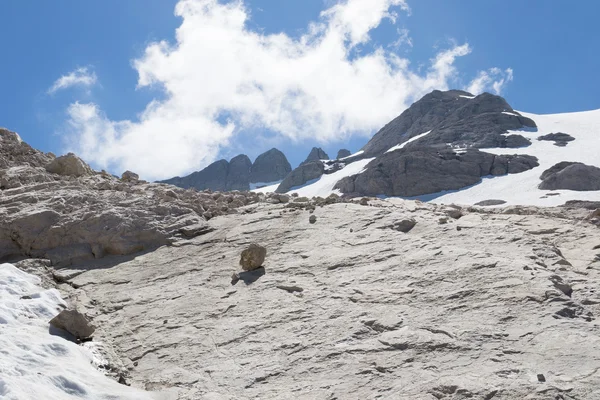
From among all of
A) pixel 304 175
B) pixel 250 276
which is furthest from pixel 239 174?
pixel 250 276

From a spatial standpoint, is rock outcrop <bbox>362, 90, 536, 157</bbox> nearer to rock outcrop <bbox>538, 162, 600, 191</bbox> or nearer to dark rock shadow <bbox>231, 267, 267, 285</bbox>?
rock outcrop <bbox>538, 162, 600, 191</bbox>

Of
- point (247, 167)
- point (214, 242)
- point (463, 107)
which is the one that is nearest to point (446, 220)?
point (214, 242)

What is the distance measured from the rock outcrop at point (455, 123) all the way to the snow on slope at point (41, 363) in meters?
110

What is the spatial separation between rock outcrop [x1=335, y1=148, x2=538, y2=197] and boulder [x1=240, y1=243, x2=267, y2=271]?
3386 inches

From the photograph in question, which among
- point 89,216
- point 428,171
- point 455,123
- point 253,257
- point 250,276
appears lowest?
point 250,276

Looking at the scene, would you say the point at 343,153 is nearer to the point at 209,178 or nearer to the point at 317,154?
the point at 317,154

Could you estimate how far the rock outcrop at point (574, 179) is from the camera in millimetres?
73312

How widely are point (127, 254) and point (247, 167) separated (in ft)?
611

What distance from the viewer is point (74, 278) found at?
36.3 ft

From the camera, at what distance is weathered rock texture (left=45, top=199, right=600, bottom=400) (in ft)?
20.6

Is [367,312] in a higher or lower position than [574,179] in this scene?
lower

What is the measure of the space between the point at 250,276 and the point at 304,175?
124 meters

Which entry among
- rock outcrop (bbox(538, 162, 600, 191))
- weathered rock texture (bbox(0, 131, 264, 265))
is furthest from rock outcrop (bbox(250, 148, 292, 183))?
weathered rock texture (bbox(0, 131, 264, 265))

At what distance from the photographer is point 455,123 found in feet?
427
